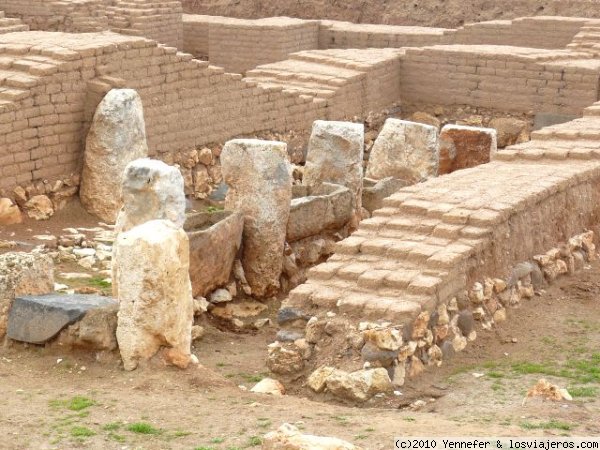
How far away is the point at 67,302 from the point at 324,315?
1.94m

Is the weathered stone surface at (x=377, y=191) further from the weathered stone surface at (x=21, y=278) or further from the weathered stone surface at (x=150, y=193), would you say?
the weathered stone surface at (x=21, y=278)

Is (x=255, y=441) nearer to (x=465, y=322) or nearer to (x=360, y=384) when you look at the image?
(x=360, y=384)

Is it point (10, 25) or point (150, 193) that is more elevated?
point (10, 25)

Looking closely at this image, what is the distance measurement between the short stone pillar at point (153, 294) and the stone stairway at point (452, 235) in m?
1.05

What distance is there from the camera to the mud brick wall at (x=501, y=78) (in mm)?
19312

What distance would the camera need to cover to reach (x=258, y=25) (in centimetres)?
2259

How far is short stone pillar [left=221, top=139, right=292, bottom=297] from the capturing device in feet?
44.0

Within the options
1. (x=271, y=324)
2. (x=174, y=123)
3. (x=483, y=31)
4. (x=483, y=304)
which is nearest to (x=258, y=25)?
(x=483, y=31)

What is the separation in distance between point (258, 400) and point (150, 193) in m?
3.42

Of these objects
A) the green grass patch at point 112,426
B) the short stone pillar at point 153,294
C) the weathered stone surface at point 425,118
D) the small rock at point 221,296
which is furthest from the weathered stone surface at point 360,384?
the weathered stone surface at point 425,118

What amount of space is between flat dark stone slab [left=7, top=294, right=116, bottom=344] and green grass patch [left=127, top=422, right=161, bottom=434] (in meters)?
1.79

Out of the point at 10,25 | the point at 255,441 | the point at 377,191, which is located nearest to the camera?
the point at 255,441

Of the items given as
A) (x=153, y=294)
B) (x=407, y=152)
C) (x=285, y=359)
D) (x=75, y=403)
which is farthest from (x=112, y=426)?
(x=407, y=152)

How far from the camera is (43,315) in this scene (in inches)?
406
